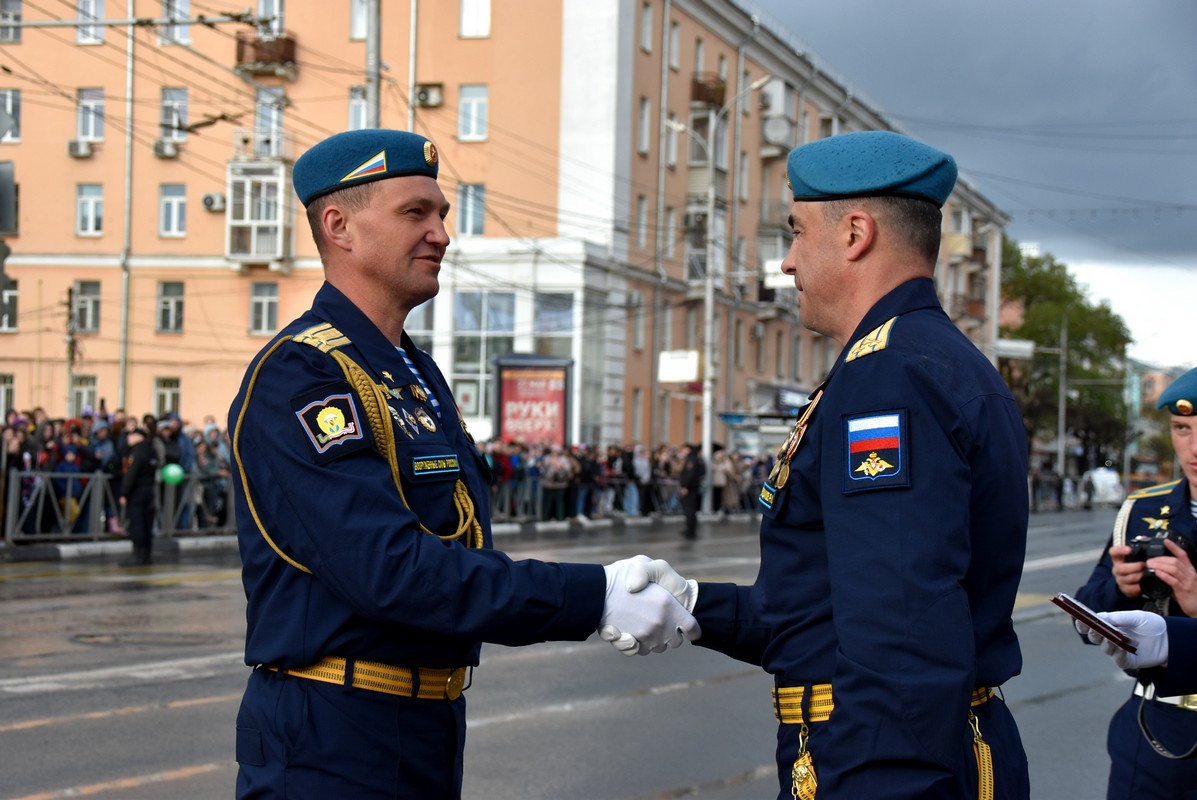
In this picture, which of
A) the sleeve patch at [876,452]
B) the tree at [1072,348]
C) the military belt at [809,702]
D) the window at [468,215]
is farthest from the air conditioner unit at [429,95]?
the tree at [1072,348]

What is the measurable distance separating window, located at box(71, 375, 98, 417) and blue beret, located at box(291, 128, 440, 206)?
4145 centimetres

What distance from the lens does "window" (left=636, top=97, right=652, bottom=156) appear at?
1689 inches

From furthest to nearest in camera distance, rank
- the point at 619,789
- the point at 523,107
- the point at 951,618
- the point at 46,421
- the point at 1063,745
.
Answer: the point at 523,107
the point at 46,421
the point at 1063,745
the point at 619,789
the point at 951,618

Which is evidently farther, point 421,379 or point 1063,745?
point 1063,745

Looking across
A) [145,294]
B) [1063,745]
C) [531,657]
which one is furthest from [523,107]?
[1063,745]

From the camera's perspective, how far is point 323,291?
3436 millimetres

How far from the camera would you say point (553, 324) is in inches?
1587

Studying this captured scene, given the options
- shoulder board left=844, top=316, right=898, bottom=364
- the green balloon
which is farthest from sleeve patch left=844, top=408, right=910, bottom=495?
the green balloon

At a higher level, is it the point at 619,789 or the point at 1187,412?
the point at 1187,412

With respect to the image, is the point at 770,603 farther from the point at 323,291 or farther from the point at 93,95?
the point at 93,95

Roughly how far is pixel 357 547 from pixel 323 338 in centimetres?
55

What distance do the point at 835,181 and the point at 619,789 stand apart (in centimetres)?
455

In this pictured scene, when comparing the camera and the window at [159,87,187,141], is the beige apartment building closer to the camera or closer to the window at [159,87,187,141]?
the window at [159,87,187,141]

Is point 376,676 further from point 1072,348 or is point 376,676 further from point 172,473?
point 1072,348
